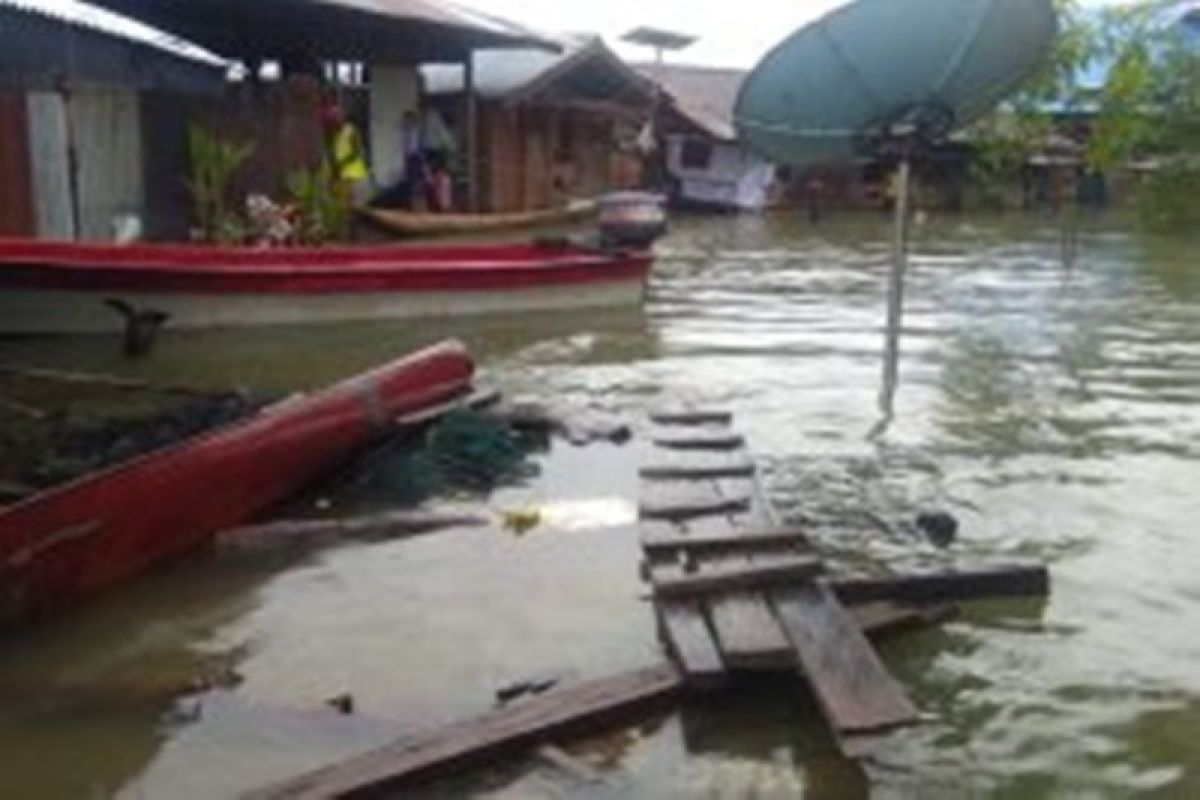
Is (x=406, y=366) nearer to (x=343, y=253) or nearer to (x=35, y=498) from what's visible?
(x=35, y=498)

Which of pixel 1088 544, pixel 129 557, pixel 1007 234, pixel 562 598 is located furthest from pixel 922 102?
pixel 1007 234

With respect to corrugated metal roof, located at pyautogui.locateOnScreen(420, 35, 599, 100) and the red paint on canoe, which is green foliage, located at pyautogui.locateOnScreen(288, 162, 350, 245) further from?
corrugated metal roof, located at pyautogui.locateOnScreen(420, 35, 599, 100)

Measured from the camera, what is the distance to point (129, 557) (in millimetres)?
7875

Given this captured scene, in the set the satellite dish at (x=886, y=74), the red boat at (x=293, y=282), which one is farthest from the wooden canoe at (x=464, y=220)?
the satellite dish at (x=886, y=74)

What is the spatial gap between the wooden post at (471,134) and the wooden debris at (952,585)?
1746 cm

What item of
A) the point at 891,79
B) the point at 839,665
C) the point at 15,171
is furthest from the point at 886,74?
the point at 15,171

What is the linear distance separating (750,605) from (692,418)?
449cm

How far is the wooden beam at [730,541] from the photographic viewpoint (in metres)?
7.55

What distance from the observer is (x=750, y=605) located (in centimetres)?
678

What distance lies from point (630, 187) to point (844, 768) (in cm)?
3325

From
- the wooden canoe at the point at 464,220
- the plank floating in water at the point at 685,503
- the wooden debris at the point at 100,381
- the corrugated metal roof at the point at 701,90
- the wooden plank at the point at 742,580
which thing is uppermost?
the corrugated metal roof at the point at 701,90

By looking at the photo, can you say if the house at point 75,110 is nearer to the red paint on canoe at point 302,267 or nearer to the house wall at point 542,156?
the red paint on canoe at point 302,267

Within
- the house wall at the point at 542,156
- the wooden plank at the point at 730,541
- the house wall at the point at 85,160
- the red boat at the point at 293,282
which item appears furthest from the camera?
the house wall at the point at 542,156

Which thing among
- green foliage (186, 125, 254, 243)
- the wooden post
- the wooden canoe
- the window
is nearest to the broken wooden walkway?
green foliage (186, 125, 254, 243)
